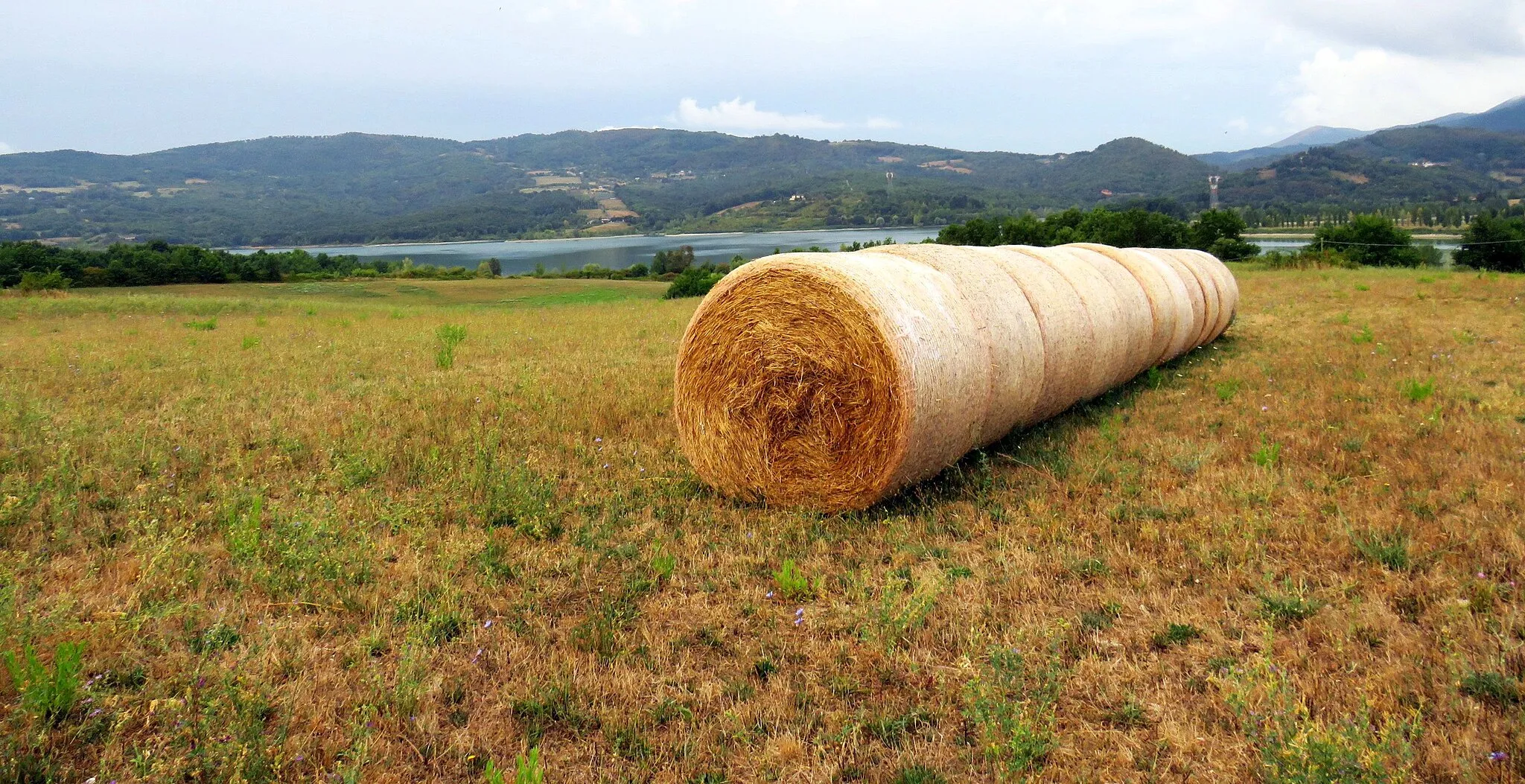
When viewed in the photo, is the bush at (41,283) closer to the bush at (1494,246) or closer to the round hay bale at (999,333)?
the round hay bale at (999,333)

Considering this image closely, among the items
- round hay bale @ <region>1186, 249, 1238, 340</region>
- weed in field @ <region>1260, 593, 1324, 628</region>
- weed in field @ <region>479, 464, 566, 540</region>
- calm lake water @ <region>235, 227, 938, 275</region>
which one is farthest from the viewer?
calm lake water @ <region>235, 227, 938, 275</region>

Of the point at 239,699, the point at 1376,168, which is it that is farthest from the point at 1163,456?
the point at 1376,168

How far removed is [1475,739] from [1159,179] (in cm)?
21517

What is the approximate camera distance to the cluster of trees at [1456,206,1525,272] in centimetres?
3844

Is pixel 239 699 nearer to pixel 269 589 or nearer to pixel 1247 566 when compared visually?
pixel 269 589

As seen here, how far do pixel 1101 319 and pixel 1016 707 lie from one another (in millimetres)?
6079

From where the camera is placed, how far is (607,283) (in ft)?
195

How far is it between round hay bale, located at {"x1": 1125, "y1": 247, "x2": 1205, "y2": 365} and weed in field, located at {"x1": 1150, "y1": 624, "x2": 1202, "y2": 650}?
283 inches

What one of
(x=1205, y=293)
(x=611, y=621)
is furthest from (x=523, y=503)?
(x=1205, y=293)

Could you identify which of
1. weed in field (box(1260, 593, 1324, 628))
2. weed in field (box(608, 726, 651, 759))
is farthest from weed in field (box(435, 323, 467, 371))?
weed in field (box(1260, 593, 1324, 628))

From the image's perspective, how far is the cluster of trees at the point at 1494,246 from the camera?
1513 inches

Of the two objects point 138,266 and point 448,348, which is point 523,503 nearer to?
point 448,348

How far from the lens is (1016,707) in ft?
10.2

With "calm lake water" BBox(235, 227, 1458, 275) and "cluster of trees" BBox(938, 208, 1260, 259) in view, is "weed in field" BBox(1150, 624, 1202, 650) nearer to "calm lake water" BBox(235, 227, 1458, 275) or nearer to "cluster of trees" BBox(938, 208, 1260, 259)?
"cluster of trees" BBox(938, 208, 1260, 259)
